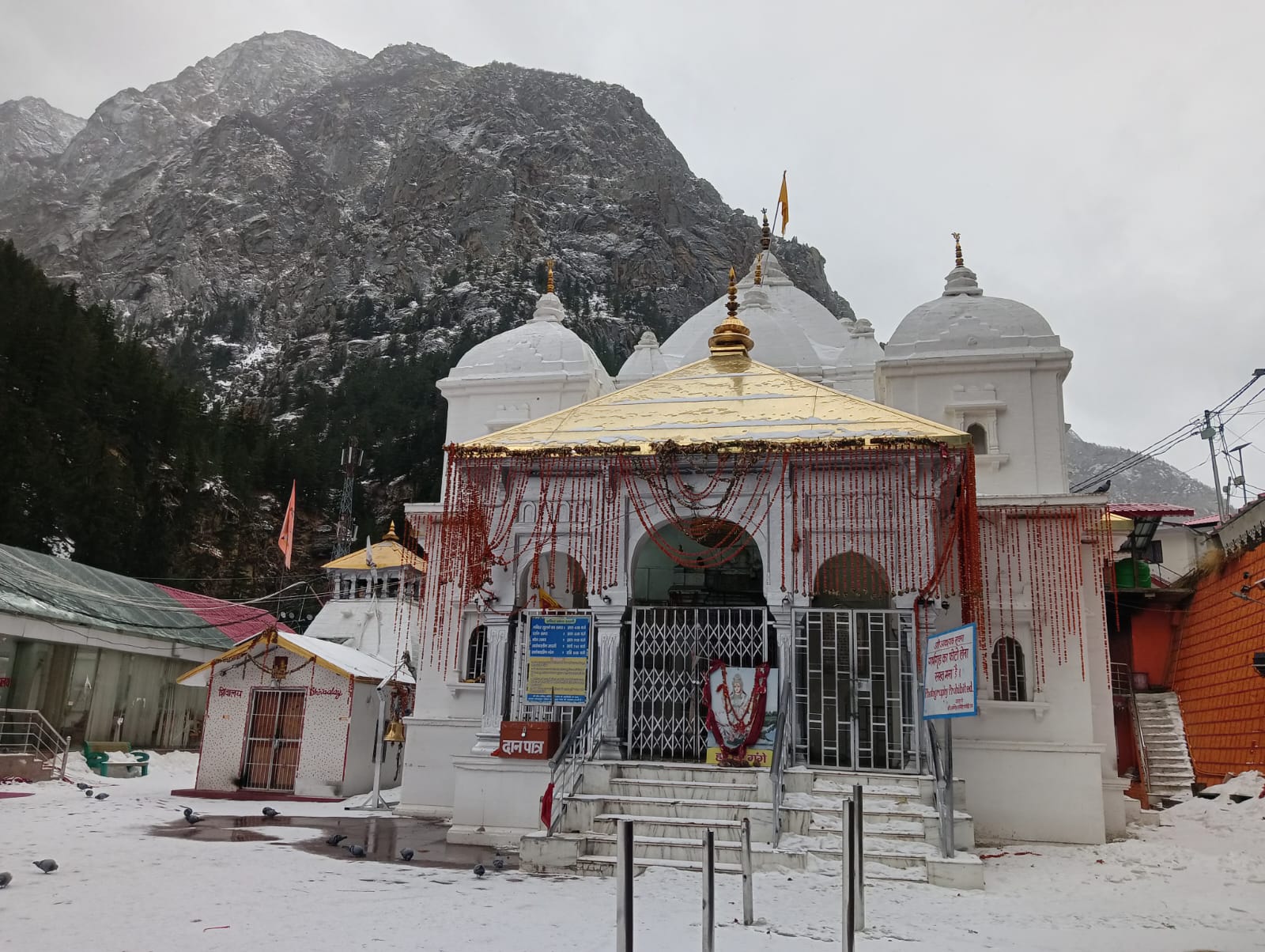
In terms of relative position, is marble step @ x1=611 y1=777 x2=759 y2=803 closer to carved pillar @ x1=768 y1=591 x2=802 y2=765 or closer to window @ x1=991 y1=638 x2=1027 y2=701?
carved pillar @ x1=768 y1=591 x2=802 y2=765

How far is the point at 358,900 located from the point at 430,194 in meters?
101

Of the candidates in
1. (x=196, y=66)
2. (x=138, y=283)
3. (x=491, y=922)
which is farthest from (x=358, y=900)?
(x=196, y=66)

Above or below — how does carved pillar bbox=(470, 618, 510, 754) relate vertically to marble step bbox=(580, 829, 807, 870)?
above

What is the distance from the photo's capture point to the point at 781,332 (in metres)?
19.0

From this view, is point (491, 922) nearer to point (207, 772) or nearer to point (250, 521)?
point (207, 772)

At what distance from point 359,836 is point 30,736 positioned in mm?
11874

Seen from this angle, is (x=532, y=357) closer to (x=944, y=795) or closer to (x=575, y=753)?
(x=575, y=753)

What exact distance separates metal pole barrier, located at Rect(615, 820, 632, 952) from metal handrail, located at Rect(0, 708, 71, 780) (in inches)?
675

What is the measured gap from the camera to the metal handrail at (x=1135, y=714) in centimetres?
1856

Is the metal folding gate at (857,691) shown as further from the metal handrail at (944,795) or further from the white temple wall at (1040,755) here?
the white temple wall at (1040,755)

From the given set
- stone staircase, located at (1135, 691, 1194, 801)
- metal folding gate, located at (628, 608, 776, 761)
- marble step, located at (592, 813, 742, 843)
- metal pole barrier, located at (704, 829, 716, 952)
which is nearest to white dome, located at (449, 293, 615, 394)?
metal folding gate, located at (628, 608, 776, 761)

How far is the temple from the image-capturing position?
11.2 metres

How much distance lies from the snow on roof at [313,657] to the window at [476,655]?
284 centimetres

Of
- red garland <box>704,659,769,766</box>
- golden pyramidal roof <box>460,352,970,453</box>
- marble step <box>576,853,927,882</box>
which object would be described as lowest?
marble step <box>576,853,927,882</box>
